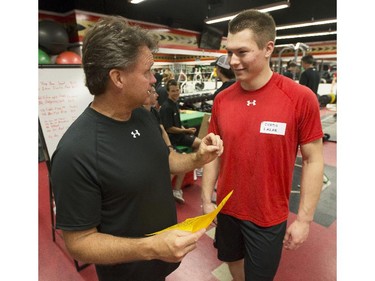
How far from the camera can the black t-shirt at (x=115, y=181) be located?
3.19 feet

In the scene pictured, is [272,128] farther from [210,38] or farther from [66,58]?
[210,38]

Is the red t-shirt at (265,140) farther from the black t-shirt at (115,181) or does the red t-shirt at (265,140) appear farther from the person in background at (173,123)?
the person in background at (173,123)

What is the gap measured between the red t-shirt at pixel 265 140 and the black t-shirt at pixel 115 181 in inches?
17.5

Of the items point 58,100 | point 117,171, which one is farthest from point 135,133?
point 58,100

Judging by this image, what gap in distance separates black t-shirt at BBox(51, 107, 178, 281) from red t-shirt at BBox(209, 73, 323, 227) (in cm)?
44

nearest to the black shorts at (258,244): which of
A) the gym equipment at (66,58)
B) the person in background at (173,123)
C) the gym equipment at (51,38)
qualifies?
the person in background at (173,123)

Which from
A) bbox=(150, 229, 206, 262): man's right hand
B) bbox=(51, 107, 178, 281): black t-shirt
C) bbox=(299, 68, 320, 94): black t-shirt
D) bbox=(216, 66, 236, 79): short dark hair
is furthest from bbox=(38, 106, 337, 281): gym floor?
bbox=(299, 68, 320, 94): black t-shirt

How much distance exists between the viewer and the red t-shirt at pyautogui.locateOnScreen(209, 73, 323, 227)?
1378 millimetres

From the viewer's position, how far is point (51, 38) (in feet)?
16.4

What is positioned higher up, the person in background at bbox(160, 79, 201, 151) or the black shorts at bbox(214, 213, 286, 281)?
the person in background at bbox(160, 79, 201, 151)

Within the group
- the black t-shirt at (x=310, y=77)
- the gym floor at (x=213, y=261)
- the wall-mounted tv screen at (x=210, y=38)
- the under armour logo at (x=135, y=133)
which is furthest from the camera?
the wall-mounted tv screen at (x=210, y=38)

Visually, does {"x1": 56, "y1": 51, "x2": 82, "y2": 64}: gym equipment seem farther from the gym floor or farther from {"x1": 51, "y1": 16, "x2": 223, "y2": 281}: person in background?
{"x1": 51, "y1": 16, "x2": 223, "y2": 281}: person in background

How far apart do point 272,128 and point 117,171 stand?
0.87 meters

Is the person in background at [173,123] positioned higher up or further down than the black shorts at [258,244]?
higher up
